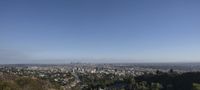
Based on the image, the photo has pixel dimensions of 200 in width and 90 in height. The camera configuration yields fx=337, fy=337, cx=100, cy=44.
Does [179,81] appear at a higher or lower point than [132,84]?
higher

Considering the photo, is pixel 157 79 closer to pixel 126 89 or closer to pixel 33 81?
pixel 126 89

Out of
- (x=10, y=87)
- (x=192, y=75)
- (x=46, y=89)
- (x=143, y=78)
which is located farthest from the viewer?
(x=143, y=78)

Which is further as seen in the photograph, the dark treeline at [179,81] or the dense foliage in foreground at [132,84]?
the dark treeline at [179,81]

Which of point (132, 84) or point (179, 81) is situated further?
point (132, 84)

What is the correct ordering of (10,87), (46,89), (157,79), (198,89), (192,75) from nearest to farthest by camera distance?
(198,89), (10,87), (46,89), (192,75), (157,79)

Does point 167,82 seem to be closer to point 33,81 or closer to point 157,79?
point 157,79

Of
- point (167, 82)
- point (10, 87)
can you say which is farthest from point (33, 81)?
point (167, 82)

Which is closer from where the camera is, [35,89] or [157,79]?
[35,89]

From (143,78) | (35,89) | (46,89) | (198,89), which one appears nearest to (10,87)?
(35,89)

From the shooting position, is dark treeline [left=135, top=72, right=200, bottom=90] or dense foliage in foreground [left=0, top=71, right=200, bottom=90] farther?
dark treeline [left=135, top=72, right=200, bottom=90]
